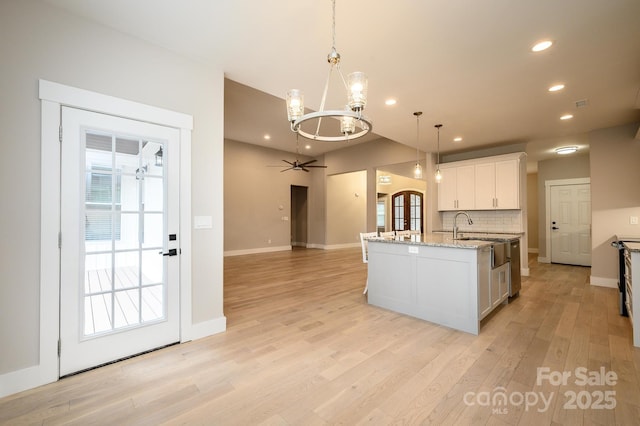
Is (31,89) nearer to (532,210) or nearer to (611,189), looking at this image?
(611,189)

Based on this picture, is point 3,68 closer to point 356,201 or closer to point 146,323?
point 146,323

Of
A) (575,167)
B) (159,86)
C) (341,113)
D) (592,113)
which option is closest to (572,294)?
(592,113)

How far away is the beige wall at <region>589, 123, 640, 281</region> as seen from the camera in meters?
4.64

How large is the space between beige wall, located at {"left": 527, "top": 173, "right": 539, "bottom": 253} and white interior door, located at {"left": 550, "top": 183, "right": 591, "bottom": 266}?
5.90 feet

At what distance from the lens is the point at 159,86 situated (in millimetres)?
2594

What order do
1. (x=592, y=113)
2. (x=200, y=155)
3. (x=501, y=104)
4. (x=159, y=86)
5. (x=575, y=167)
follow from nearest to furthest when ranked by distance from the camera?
(x=159, y=86) < (x=200, y=155) < (x=501, y=104) < (x=592, y=113) < (x=575, y=167)

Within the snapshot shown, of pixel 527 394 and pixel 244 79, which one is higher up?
pixel 244 79

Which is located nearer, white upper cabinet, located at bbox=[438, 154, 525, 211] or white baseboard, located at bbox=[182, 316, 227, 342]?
white baseboard, located at bbox=[182, 316, 227, 342]

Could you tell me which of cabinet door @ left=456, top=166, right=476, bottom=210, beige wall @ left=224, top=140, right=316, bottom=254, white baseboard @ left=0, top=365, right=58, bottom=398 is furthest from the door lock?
cabinet door @ left=456, top=166, right=476, bottom=210

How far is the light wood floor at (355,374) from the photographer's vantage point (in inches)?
67.0

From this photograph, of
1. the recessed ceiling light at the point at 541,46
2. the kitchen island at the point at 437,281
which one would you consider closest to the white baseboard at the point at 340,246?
the kitchen island at the point at 437,281

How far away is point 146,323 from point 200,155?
1.67 metres

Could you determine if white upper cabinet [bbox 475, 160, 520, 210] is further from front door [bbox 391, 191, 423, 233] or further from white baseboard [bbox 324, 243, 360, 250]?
white baseboard [bbox 324, 243, 360, 250]

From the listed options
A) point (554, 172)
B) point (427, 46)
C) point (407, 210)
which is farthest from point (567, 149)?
point (427, 46)
